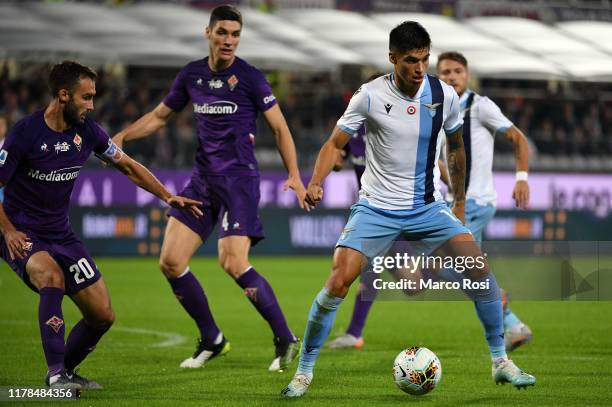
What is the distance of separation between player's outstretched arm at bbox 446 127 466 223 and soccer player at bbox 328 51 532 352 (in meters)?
1.87

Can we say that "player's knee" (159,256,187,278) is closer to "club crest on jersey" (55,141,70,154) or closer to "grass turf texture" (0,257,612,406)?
"grass turf texture" (0,257,612,406)

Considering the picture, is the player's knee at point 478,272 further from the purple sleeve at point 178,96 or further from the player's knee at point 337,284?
the purple sleeve at point 178,96

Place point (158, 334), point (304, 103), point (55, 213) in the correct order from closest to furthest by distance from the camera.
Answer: point (55, 213), point (158, 334), point (304, 103)

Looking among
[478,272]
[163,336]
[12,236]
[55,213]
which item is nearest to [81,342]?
[55,213]

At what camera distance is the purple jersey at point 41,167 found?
8008mm

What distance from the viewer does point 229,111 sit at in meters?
9.80

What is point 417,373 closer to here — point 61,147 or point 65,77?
point 61,147

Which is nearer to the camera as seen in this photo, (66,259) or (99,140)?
(66,259)

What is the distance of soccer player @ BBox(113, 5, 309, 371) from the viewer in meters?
9.64

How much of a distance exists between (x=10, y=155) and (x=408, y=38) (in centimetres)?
275

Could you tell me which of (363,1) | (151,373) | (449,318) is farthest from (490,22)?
(151,373)

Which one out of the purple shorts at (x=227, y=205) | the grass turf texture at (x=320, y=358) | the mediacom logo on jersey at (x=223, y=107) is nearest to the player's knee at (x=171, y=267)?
the purple shorts at (x=227, y=205)

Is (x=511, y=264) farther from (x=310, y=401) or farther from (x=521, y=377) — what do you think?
(x=310, y=401)

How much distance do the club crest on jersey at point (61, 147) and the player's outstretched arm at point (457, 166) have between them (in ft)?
8.70
